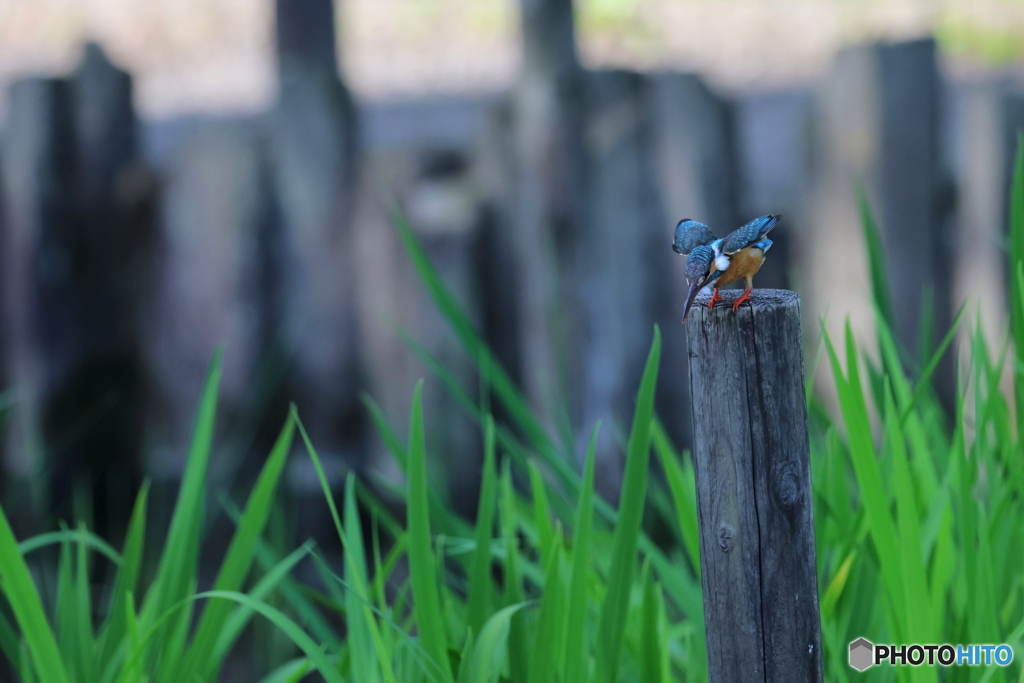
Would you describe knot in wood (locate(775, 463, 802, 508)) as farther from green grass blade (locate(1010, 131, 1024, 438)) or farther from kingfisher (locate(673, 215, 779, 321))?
green grass blade (locate(1010, 131, 1024, 438))

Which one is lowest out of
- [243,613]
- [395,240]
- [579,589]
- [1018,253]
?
[243,613]

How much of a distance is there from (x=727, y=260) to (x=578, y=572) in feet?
1.05

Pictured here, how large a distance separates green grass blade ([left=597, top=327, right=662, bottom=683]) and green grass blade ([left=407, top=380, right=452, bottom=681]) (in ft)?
0.51

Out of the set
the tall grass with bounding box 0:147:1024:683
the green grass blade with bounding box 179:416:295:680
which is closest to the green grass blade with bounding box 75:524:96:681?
the tall grass with bounding box 0:147:1024:683

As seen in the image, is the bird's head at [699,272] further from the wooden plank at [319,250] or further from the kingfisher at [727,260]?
the wooden plank at [319,250]

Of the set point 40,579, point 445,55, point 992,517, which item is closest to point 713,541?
point 992,517

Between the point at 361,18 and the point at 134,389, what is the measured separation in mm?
6514

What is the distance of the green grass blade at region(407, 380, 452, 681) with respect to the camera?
799 mm

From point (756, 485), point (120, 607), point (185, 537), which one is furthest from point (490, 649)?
point (120, 607)

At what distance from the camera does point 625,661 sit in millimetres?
1079

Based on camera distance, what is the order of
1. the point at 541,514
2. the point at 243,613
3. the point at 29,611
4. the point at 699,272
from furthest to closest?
the point at 243,613 → the point at 541,514 → the point at 29,611 → the point at 699,272

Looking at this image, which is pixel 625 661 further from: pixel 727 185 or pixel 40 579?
pixel 40 579

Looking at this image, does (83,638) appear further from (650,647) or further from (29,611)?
(650,647)

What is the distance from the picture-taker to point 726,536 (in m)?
0.77
